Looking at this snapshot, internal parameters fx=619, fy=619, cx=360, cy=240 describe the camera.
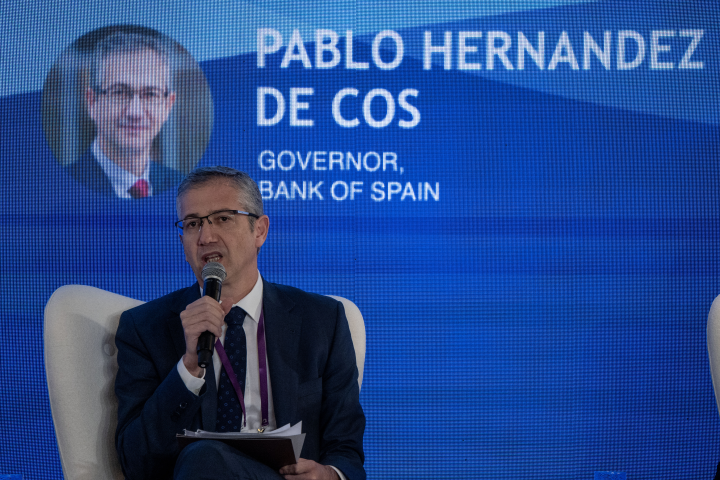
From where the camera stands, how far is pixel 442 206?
3035 millimetres

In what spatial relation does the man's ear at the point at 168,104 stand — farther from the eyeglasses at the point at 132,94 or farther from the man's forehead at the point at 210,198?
the man's forehead at the point at 210,198

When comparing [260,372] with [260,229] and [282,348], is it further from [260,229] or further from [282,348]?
[260,229]

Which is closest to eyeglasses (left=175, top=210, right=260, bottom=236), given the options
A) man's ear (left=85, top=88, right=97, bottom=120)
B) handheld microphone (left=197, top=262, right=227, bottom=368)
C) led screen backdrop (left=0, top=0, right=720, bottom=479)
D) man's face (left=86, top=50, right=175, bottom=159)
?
handheld microphone (left=197, top=262, right=227, bottom=368)

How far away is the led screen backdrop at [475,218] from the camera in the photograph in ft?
9.89

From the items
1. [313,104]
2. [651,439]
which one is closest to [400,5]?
[313,104]

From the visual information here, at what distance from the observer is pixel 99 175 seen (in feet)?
10.1

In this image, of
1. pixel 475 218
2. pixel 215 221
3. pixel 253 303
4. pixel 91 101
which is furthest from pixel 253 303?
pixel 91 101

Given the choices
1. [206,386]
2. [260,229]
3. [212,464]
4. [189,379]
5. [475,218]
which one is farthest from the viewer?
[475,218]

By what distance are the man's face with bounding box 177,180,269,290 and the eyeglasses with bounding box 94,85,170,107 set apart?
1.50 m

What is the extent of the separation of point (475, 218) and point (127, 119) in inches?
70.6

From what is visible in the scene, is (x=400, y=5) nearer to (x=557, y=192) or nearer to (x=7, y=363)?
(x=557, y=192)

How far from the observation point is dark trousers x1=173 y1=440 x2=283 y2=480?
4.44ft

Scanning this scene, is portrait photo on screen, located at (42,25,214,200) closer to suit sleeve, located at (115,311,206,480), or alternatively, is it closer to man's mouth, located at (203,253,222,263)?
man's mouth, located at (203,253,222,263)

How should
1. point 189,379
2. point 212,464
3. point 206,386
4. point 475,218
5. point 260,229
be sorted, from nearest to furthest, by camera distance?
point 212,464
point 189,379
point 206,386
point 260,229
point 475,218
